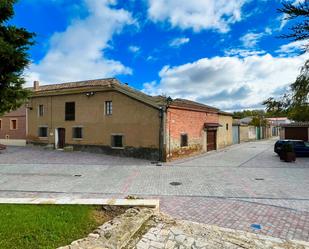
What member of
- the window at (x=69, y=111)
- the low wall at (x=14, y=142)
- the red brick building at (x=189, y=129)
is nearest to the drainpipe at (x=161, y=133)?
the red brick building at (x=189, y=129)

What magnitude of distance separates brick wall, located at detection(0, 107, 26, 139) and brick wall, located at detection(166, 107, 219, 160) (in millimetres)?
19446

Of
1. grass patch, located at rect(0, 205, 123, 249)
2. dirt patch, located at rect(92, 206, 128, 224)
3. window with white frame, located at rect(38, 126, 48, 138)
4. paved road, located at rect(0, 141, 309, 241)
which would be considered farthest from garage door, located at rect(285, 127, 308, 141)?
grass patch, located at rect(0, 205, 123, 249)

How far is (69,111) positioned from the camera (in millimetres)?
23188

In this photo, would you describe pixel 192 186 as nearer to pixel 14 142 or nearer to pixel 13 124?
pixel 14 142

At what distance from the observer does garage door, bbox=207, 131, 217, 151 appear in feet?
82.3

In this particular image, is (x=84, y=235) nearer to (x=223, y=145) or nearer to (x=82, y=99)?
(x=82, y=99)

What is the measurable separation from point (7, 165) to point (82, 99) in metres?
8.18

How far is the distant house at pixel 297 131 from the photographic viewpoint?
28781mm

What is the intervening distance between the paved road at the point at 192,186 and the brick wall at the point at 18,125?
12617mm

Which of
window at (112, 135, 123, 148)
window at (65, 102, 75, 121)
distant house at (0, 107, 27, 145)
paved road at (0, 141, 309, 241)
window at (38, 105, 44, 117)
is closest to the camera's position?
paved road at (0, 141, 309, 241)

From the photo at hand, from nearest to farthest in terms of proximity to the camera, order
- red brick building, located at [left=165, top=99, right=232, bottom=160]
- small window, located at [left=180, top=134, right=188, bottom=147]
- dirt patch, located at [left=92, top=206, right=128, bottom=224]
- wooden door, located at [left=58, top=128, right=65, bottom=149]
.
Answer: dirt patch, located at [left=92, top=206, right=128, bottom=224] < red brick building, located at [left=165, top=99, right=232, bottom=160] < small window, located at [left=180, top=134, right=188, bottom=147] < wooden door, located at [left=58, top=128, right=65, bottom=149]

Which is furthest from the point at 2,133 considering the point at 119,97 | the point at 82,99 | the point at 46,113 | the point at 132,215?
the point at 132,215

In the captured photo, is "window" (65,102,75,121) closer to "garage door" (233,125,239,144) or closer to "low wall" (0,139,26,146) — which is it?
"low wall" (0,139,26,146)

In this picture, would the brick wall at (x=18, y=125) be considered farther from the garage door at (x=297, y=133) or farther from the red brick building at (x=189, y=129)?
the garage door at (x=297, y=133)
